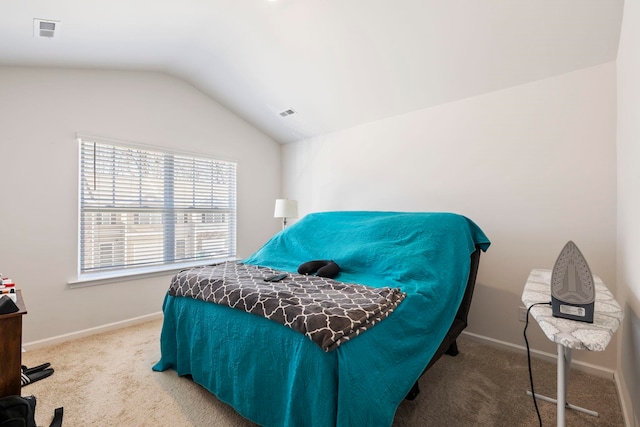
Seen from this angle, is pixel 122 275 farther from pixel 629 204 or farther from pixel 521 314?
pixel 629 204

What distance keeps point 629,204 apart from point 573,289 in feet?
2.76

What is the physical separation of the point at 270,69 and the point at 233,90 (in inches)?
27.4

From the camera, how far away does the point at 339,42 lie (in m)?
2.36

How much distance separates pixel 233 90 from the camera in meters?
3.34

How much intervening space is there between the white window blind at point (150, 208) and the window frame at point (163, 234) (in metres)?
0.01

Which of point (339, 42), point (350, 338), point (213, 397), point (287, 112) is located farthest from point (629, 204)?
point (287, 112)

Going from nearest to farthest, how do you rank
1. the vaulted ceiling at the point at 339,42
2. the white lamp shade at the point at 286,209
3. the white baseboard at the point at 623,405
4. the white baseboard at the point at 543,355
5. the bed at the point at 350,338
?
1. the bed at the point at 350,338
2. the white baseboard at the point at 623,405
3. the vaulted ceiling at the point at 339,42
4. the white baseboard at the point at 543,355
5. the white lamp shade at the point at 286,209

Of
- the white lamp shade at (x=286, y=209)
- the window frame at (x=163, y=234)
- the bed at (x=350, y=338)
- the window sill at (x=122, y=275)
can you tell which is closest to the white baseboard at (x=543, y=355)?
the bed at (x=350, y=338)

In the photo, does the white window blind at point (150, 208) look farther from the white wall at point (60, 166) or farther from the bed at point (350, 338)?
the bed at point (350, 338)

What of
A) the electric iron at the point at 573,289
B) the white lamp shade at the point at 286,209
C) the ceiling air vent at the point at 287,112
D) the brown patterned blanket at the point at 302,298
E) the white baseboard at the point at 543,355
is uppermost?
the ceiling air vent at the point at 287,112

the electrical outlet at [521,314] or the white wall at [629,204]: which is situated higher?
the white wall at [629,204]

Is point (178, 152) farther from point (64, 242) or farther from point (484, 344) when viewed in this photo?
point (484, 344)

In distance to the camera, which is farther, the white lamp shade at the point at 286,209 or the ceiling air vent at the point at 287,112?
the white lamp shade at the point at 286,209

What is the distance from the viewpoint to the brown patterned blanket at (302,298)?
116 cm
